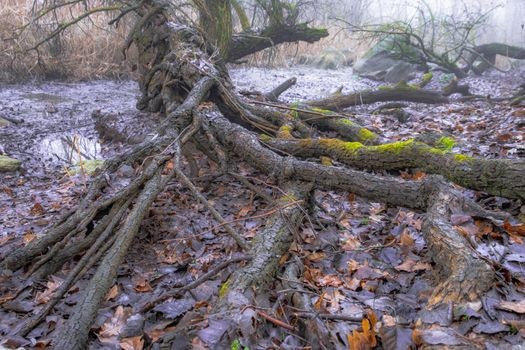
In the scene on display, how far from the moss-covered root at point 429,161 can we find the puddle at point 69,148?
3456 millimetres

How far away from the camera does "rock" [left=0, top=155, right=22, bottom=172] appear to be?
17.6 ft

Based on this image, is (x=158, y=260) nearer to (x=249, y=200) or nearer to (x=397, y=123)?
(x=249, y=200)

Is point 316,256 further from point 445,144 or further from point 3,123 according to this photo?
point 3,123

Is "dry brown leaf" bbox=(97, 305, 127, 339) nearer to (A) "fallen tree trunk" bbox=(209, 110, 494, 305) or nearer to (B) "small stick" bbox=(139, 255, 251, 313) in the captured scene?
(B) "small stick" bbox=(139, 255, 251, 313)

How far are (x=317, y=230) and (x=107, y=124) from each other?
492 cm

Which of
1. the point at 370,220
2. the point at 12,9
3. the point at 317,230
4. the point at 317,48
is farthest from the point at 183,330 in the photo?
the point at 317,48

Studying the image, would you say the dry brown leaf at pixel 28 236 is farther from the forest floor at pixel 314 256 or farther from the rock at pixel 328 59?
the rock at pixel 328 59

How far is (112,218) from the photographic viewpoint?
2830mm

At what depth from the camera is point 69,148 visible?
6.35m

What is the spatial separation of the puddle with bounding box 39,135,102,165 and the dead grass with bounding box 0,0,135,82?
3.54 m

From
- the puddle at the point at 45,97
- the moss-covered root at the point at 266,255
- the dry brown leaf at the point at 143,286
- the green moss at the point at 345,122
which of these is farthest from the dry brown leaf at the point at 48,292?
the puddle at the point at 45,97

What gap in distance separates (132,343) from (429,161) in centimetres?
234

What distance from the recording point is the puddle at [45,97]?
857 centimetres

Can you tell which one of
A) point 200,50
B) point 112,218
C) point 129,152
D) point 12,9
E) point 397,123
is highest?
point 12,9
